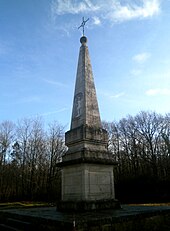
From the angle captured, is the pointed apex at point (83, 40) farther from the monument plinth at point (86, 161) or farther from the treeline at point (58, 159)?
the treeline at point (58, 159)

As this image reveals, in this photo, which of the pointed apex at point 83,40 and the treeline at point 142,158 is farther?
the treeline at point 142,158

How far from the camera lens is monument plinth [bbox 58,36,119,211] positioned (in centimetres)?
726

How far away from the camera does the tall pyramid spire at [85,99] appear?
869 cm

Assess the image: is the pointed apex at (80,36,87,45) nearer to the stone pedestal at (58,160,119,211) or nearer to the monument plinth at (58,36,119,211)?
the monument plinth at (58,36,119,211)

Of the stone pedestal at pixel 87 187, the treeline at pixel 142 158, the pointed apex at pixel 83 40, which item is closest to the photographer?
the stone pedestal at pixel 87 187

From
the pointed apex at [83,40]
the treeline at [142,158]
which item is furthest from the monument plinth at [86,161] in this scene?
the treeline at [142,158]

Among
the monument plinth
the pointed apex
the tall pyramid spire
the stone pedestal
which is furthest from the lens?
the pointed apex

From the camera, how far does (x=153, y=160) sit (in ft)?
99.4

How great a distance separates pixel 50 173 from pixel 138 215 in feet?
94.9

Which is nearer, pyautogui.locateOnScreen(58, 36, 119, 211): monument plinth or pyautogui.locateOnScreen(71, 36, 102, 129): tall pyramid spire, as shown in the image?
pyautogui.locateOnScreen(58, 36, 119, 211): monument plinth

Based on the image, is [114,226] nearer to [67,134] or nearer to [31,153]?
[67,134]

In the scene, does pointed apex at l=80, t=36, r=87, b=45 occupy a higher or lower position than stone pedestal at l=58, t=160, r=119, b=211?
higher

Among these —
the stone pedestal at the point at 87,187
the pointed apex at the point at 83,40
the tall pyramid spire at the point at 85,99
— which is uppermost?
the pointed apex at the point at 83,40

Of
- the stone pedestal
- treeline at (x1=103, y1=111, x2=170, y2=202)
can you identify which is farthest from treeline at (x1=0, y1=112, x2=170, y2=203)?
the stone pedestal
